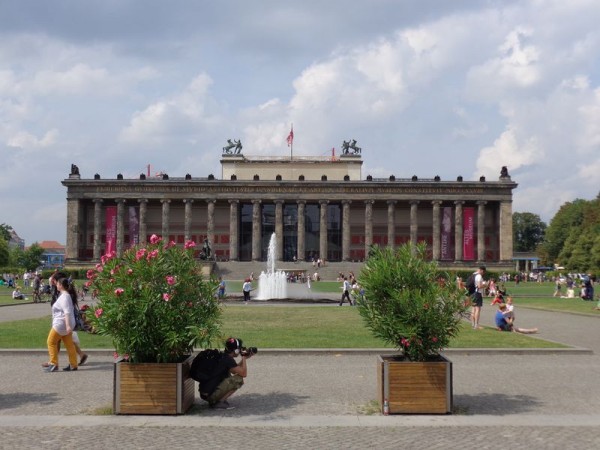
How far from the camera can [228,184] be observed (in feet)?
330

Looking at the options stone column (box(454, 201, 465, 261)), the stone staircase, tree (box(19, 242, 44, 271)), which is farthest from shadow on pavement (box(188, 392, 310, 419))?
tree (box(19, 242, 44, 271))

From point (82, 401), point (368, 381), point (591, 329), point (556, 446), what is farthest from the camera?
point (591, 329)

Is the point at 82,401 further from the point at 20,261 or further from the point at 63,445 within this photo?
the point at 20,261

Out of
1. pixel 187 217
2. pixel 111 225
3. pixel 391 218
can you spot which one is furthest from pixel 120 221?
pixel 391 218

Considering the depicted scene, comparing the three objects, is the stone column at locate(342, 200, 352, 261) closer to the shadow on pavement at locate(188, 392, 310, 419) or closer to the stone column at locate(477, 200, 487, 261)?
the stone column at locate(477, 200, 487, 261)

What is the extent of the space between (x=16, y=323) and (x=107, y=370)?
12.9 meters

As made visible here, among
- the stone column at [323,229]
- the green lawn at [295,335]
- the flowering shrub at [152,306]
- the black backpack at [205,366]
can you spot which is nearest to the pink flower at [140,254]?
the flowering shrub at [152,306]

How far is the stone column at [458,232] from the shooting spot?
9988 cm

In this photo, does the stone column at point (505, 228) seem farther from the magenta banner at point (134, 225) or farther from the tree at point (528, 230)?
the tree at point (528, 230)

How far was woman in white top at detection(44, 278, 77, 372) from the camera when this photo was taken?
14.6 m

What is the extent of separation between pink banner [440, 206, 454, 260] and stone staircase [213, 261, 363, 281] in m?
14.8

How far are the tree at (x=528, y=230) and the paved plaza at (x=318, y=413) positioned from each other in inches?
6182

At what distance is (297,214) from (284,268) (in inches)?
575

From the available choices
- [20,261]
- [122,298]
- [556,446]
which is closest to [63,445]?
[122,298]
